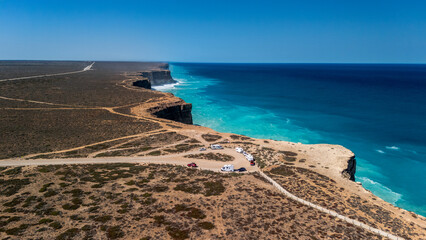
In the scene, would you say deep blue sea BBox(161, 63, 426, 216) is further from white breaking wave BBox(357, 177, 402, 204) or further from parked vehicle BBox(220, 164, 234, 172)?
parked vehicle BBox(220, 164, 234, 172)

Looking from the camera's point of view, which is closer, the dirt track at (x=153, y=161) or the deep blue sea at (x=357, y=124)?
the dirt track at (x=153, y=161)

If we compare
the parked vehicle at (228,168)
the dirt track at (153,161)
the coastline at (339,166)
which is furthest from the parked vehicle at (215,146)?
the parked vehicle at (228,168)

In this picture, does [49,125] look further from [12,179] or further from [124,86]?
[124,86]

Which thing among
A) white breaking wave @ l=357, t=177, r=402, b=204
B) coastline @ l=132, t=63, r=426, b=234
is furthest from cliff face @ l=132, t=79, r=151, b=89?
white breaking wave @ l=357, t=177, r=402, b=204

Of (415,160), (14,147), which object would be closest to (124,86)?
(14,147)

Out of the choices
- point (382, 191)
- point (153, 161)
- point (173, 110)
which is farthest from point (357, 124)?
point (153, 161)

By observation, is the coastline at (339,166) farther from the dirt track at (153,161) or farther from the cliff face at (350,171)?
the dirt track at (153,161)
